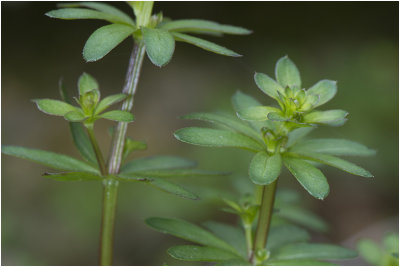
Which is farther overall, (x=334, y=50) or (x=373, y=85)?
(x=334, y=50)

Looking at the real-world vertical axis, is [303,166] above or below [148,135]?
below

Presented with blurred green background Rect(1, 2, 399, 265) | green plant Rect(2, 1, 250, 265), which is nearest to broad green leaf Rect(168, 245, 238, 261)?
green plant Rect(2, 1, 250, 265)

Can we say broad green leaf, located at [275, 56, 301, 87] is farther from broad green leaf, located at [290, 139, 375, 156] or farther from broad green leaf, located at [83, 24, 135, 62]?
broad green leaf, located at [83, 24, 135, 62]

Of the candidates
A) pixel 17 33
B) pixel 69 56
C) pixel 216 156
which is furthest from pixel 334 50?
pixel 17 33

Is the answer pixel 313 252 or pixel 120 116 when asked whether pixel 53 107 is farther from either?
pixel 313 252

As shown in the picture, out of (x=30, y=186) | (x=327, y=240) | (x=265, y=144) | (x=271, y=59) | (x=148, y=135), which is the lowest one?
(x=265, y=144)

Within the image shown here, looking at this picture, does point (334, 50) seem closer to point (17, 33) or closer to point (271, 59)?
point (271, 59)
